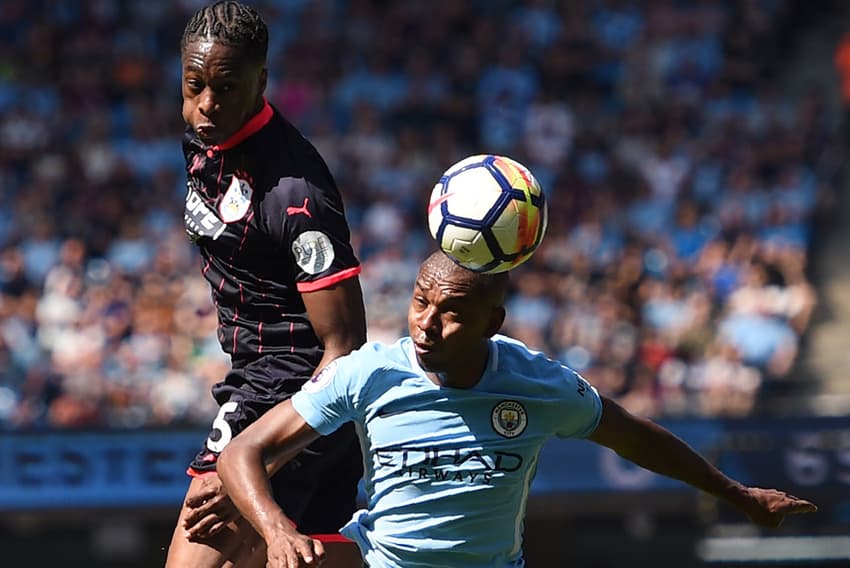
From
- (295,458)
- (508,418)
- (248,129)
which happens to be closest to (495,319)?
(508,418)

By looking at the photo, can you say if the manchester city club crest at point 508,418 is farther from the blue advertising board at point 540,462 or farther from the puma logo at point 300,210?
the blue advertising board at point 540,462

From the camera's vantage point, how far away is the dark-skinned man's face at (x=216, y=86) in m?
4.53

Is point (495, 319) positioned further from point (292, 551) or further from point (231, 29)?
point (231, 29)

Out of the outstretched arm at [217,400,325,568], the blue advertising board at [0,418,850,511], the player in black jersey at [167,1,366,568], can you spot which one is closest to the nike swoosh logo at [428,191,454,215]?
the player in black jersey at [167,1,366,568]

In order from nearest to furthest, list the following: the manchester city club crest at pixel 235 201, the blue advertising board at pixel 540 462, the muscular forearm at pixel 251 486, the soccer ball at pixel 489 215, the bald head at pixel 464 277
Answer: the muscular forearm at pixel 251 486 → the bald head at pixel 464 277 → the soccer ball at pixel 489 215 → the manchester city club crest at pixel 235 201 → the blue advertising board at pixel 540 462

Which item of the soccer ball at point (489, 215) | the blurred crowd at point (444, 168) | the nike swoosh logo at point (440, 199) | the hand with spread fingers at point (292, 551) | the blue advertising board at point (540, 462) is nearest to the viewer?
the hand with spread fingers at point (292, 551)

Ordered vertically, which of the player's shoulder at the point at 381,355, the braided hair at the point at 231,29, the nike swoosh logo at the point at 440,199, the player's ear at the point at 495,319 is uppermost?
the braided hair at the point at 231,29

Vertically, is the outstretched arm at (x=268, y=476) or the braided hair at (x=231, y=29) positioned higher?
the braided hair at (x=231, y=29)

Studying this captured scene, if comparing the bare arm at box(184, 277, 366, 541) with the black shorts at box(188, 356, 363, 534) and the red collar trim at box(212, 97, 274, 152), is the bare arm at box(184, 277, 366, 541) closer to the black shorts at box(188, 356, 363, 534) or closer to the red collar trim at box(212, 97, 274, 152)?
the black shorts at box(188, 356, 363, 534)

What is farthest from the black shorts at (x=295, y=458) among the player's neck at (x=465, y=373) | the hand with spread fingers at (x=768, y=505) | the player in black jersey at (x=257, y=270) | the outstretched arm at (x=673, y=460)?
the hand with spread fingers at (x=768, y=505)

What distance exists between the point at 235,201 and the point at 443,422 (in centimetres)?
108

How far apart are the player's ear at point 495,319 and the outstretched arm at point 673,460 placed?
0.39 m

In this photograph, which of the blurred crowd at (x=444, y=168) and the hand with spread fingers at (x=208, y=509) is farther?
the blurred crowd at (x=444, y=168)

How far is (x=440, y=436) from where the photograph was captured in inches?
163
